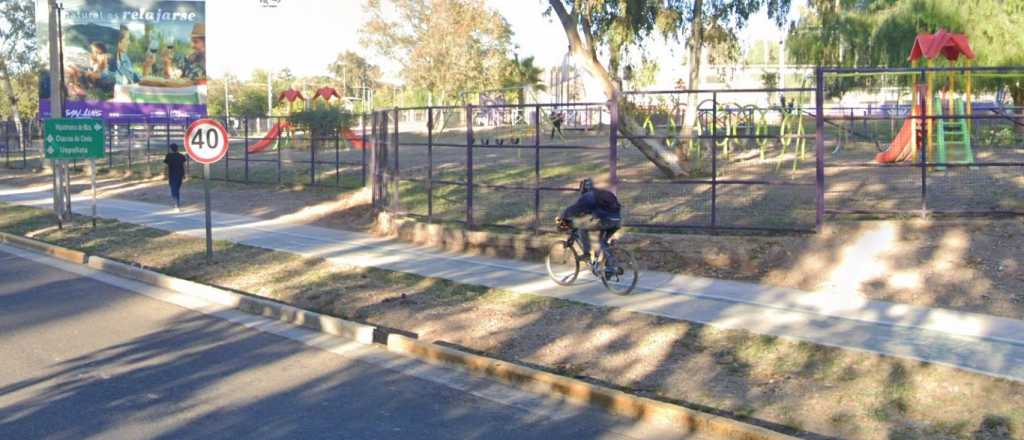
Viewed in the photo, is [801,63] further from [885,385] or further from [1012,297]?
[885,385]

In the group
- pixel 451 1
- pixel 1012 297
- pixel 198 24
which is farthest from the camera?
pixel 451 1

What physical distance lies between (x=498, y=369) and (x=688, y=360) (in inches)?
64.9

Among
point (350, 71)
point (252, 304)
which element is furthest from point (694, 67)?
point (350, 71)

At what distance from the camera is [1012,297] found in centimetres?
1100

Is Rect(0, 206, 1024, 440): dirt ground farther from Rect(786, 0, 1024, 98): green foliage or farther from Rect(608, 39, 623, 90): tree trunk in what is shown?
Rect(786, 0, 1024, 98): green foliage

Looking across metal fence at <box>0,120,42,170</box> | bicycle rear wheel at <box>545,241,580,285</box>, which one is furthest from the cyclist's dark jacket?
metal fence at <box>0,120,42,170</box>

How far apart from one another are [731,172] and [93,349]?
590 inches

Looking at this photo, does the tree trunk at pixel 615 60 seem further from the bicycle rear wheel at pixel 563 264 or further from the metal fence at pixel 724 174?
the bicycle rear wheel at pixel 563 264

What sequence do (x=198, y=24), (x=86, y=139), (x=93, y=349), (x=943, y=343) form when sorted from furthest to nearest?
(x=198, y=24)
(x=86, y=139)
(x=93, y=349)
(x=943, y=343)

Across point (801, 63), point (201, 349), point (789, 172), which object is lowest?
point (201, 349)

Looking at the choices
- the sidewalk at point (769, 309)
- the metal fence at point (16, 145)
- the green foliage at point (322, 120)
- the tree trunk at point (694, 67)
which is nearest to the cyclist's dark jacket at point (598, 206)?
the sidewalk at point (769, 309)

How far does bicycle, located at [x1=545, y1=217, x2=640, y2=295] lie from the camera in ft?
40.5

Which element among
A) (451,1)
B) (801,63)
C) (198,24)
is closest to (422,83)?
(451,1)

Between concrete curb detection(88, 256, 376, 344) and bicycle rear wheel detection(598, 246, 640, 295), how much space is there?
2.93 meters
